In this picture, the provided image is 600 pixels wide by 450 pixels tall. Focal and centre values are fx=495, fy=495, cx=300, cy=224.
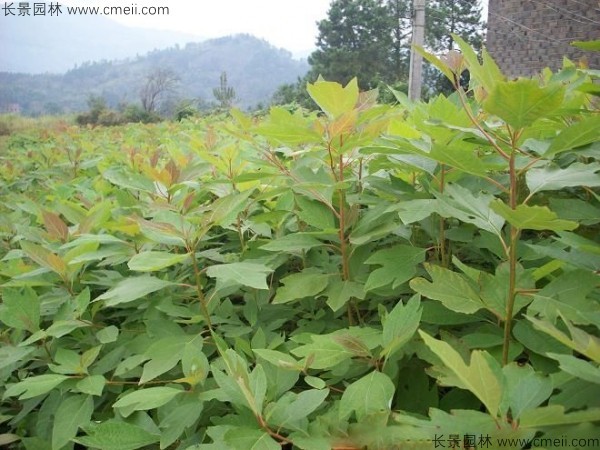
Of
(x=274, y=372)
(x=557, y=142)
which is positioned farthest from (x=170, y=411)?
(x=557, y=142)

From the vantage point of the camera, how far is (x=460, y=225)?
35.4 inches

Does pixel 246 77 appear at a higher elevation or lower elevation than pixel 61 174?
higher

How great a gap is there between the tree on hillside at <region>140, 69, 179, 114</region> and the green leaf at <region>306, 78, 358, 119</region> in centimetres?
2245

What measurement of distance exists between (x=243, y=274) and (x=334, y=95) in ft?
1.05

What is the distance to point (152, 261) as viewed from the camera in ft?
2.39

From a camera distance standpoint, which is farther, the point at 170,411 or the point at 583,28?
the point at 583,28

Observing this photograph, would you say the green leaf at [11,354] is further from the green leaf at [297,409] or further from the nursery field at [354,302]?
the green leaf at [297,409]

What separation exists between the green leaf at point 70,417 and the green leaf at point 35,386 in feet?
0.17

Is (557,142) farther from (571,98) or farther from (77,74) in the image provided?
(77,74)

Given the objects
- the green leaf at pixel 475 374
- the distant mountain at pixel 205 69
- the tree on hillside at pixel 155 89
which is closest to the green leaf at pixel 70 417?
the green leaf at pixel 475 374

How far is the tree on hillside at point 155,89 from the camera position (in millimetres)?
24531

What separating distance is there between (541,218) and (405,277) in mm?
230

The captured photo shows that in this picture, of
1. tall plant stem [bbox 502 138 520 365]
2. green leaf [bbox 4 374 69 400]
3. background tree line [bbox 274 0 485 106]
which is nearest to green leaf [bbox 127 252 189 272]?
green leaf [bbox 4 374 69 400]

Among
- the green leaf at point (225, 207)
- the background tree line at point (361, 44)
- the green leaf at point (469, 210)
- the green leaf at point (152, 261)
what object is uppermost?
the background tree line at point (361, 44)
